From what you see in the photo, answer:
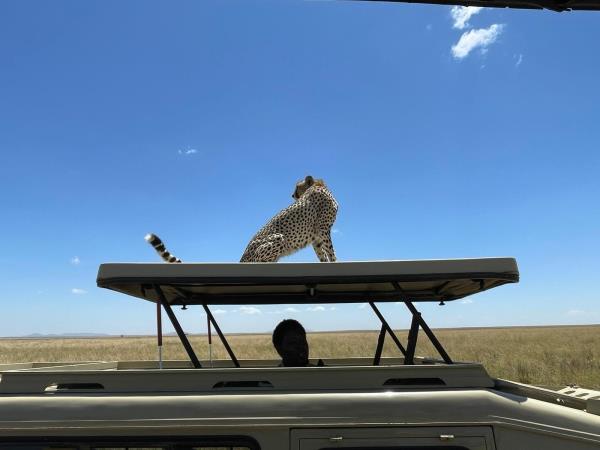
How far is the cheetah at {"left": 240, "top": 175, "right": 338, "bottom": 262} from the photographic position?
550 centimetres

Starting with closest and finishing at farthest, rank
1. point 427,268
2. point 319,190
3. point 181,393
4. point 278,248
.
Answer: point 181,393, point 427,268, point 278,248, point 319,190

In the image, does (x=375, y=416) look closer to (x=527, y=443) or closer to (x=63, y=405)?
(x=527, y=443)

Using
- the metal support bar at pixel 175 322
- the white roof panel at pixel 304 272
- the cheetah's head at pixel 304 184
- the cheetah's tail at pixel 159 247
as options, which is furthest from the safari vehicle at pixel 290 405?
the cheetah's head at pixel 304 184

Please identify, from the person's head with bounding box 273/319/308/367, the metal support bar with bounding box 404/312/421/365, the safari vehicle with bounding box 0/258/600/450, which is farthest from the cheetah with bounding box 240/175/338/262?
the safari vehicle with bounding box 0/258/600/450

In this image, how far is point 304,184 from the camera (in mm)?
7059

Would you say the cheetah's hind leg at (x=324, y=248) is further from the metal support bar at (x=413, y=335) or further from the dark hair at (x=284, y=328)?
the metal support bar at (x=413, y=335)

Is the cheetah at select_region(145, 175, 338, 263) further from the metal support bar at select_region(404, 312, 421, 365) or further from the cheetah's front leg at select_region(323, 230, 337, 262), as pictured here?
the metal support bar at select_region(404, 312, 421, 365)

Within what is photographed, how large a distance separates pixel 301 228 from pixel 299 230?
0.20 ft

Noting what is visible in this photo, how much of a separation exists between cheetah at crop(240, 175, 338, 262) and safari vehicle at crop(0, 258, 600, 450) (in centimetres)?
274

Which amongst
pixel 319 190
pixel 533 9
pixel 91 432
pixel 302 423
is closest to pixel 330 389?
pixel 302 423

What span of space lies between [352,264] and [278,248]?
2.86m

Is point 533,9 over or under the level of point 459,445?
over

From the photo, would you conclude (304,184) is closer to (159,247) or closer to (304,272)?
(159,247)

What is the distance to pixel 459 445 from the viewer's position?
2275 millimetres
